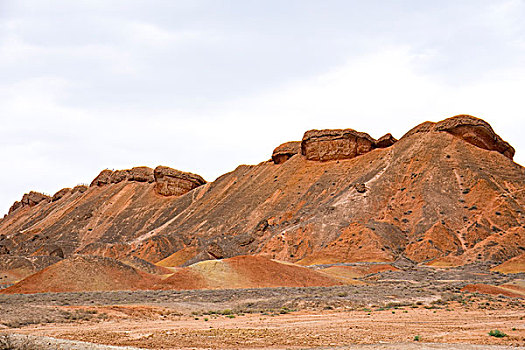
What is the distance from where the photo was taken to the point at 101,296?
26.4 metres

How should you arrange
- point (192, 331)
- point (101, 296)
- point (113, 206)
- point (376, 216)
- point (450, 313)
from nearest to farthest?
1. point (192, 331)
2. point (450, 313)
3. point (101, 296)
4. point (376, 216)
5. point (113, 206)

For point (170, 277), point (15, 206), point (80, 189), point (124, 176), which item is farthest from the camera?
point (15, 206)

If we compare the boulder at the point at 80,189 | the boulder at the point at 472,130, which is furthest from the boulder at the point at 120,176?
the boulder at the point at 472,130

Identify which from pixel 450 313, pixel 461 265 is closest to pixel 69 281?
pixel 450 313

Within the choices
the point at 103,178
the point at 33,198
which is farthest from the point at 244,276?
the point at 33,198

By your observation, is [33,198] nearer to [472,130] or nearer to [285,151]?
[285,151]

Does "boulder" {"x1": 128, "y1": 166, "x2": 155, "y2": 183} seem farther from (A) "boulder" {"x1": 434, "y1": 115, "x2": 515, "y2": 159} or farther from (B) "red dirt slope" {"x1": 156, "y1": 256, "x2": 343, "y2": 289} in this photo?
(B) "red dirt slope" {"x1": 156, "y1": 256, "x2": 343, "y2": 289}

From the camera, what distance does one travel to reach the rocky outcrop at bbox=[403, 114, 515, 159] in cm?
6275

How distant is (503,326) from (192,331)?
952 centimetres

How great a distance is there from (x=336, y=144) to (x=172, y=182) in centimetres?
3491

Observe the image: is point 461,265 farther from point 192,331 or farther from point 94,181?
point 94,181

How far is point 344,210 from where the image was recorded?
2223 inches

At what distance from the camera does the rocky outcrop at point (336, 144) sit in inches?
2800

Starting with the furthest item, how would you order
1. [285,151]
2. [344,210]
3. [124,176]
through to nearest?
1. [124,176]
2. [285,151]
3. [344,210]
